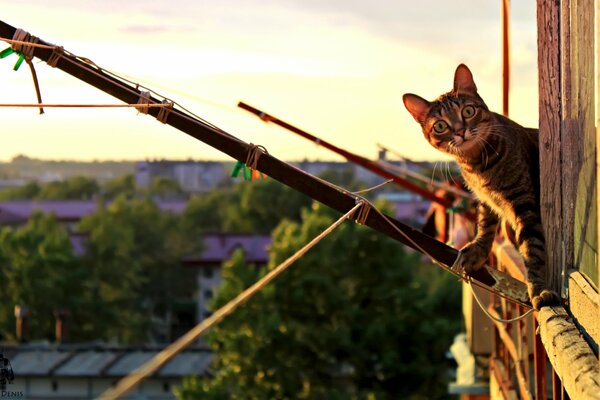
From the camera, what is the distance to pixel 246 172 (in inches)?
268

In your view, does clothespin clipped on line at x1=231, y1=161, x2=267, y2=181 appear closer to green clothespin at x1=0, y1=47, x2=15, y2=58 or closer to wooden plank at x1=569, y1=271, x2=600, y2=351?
green clothespin at x1=0, y1=47, x2=15, y2=58

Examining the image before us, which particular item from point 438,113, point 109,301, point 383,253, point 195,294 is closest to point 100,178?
point 195,294

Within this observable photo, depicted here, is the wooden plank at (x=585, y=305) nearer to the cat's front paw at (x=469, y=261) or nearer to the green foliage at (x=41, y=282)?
the cat's front paw at (x=469, y=261)

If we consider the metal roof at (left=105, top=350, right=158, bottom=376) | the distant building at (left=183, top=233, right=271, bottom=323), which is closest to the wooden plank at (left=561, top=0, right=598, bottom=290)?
the metal roof at (left=105, top=350, right=158, bottom=376)

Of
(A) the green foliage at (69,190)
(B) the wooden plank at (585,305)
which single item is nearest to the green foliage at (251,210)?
(A) the green foliage at (69,190)

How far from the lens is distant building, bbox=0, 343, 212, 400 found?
5281cm

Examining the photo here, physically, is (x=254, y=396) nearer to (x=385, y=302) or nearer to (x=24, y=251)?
(x=385, y=302)

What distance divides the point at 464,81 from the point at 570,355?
2195 millimetres

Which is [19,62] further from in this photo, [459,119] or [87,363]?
[87,363]

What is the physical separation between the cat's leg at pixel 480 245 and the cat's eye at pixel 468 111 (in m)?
0.57

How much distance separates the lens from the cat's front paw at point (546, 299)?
18.3 feet

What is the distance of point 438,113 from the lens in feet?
20.8

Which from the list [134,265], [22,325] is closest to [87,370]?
[22,325]

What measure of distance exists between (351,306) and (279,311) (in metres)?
2.80
